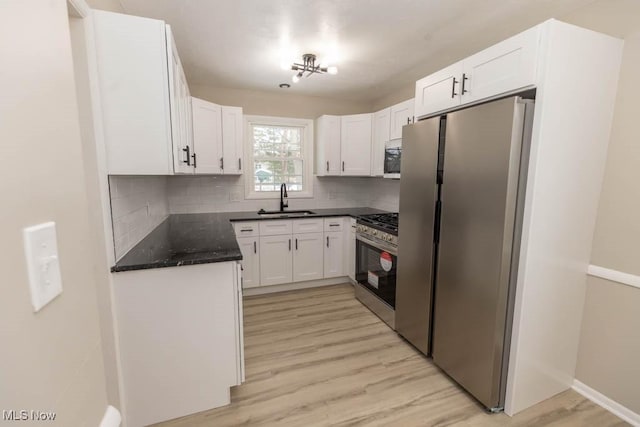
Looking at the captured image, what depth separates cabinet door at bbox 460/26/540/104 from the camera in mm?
1514

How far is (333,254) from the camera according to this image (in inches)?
145

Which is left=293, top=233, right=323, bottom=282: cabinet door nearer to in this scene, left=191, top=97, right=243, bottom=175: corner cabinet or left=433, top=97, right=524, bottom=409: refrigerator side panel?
left=191, top=97, right=243, bottom=175: corner cabinet

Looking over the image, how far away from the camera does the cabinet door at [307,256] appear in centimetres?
352

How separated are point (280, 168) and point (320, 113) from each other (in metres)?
0.98

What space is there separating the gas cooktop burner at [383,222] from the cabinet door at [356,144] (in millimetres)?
757

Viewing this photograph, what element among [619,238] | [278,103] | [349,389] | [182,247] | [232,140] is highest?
[278,103]

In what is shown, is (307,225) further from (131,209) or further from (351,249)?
(131,209)

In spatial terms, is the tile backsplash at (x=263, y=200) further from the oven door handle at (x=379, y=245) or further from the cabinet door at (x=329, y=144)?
the oven door handle at (x=379, y=245)

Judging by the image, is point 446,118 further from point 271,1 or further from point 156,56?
point 156,56

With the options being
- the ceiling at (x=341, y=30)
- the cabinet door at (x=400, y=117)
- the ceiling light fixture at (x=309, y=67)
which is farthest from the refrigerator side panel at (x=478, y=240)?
the ceiling light fixture at (x=309, y=67)

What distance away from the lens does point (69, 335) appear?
573mm

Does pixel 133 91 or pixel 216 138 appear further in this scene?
pixel 216 138

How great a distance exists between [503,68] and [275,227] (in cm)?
255

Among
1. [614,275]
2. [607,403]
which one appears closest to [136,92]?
[614,275]
